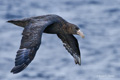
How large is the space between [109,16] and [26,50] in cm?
2655

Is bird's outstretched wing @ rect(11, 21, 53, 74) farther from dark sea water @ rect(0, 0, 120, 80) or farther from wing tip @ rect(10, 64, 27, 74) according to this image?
dark sea water @ rect(0, 0, 120, 80)

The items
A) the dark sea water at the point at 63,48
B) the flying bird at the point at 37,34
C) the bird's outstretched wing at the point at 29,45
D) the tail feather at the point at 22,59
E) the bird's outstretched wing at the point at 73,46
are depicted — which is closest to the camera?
the tail feather at the point at 22,59

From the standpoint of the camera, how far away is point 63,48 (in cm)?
3653

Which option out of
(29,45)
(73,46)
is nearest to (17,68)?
(29,45)

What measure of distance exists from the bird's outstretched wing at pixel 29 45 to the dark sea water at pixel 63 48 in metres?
16.2

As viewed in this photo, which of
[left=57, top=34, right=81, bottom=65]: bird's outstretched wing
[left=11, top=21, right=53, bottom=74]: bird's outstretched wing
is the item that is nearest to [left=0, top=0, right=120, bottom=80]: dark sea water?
[left=57, top=34, right=81, bottom=65]: bird's outstretched wing

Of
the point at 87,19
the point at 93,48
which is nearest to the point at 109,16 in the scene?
the point at 87,19

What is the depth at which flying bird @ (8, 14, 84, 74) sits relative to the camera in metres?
15.4

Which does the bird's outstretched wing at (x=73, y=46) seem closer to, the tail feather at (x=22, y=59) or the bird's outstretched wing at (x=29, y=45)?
the bird's outstretched wing at (x=29, y=45)

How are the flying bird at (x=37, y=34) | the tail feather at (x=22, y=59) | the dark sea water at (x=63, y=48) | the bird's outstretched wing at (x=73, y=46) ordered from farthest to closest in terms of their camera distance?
the dark sea water at (x=63, y=48) < the bird's outstretched wing at (x=73, y=46) < the flying bird at (x=37, y=34) < the tail feather at (x=22, y=59)

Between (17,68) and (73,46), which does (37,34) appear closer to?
(17,68)

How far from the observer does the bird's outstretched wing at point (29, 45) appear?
15258mm

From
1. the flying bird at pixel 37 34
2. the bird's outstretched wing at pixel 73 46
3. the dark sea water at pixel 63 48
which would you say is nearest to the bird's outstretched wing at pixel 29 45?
the flying bird at pixel 37 34

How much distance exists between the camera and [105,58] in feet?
119
